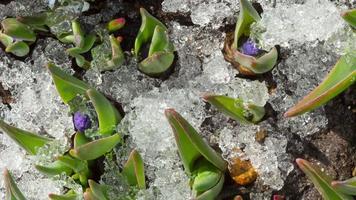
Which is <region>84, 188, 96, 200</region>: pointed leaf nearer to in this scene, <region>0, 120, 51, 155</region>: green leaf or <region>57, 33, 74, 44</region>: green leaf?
<region>0, 120, 51, 155</region>: green leaf

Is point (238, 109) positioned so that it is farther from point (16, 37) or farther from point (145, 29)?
point (16, 37)

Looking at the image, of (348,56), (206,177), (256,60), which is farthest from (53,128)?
(348,56)

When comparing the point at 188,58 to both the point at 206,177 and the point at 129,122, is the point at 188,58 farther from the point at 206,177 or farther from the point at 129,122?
the point at 206,177

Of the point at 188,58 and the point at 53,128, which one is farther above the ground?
the point at 188,58

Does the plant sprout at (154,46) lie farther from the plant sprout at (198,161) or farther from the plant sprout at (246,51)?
the plant sprout at (198,161)

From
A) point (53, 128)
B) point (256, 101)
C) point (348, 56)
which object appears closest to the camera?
point (348, 56)

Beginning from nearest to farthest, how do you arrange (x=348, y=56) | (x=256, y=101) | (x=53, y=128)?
(x=348, y=56) < (x=256, y=101) < (x=53, y=128)

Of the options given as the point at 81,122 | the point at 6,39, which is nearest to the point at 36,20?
the point at 6,39
